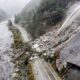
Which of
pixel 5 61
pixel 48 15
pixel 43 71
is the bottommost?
pixel 43 71

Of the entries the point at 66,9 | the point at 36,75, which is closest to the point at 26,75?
the point at 36,75

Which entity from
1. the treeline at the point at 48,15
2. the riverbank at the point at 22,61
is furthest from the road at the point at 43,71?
the treeline at the point at 48,15

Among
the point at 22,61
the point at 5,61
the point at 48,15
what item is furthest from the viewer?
the point at 48,15

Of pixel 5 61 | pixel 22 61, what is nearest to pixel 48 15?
pixel 5 61

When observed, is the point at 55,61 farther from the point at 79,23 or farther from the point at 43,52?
the point at 79,23

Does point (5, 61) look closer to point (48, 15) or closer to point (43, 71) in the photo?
point (43, 71)

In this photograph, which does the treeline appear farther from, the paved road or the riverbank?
the paved road

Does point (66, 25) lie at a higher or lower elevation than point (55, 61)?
higher

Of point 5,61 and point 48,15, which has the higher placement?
point 48,15

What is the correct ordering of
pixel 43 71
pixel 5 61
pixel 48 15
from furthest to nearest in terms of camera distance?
1. pixel 48 15
2. pixel 5 61
3. pixel 43 71
